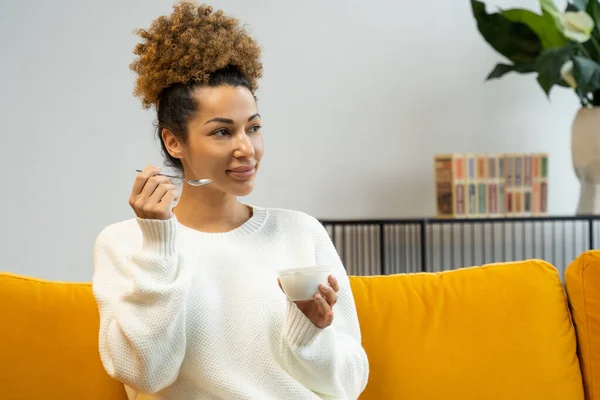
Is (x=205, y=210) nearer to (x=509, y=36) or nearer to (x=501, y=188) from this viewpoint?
(x=501, y=188)

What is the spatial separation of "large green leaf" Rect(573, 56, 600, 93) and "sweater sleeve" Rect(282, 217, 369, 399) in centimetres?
164

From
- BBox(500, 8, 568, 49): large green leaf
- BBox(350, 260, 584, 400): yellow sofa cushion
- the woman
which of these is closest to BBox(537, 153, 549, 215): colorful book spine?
BBox(500, 8, 568, 49): large green leaf

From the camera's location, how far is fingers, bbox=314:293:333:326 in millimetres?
1452

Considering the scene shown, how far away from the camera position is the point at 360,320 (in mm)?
1823

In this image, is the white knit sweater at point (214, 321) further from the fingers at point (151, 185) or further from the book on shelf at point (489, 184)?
the book on shelf at point (489, 184)

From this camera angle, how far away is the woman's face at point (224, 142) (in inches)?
65.6

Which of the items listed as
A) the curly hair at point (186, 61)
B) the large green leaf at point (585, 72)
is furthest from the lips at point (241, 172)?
the large green leaf at point (585, 72)

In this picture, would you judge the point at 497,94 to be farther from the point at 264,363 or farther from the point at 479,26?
the point at 264,363

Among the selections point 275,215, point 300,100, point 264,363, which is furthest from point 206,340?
point 300,100

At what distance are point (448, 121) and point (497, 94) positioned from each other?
0.25 m

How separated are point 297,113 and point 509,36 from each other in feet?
3.00

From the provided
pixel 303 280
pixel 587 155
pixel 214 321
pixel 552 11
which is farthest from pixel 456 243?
pixel 303 280

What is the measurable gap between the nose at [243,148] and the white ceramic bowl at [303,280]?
1.10ft

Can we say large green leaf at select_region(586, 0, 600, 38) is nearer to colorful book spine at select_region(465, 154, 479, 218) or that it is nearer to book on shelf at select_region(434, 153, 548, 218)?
book on shelf at select_region(434, 153, 548, 218)
